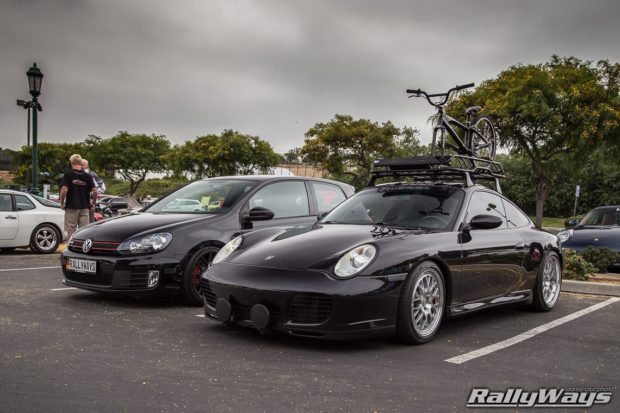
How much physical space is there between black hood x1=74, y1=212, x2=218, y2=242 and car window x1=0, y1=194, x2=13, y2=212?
20.0ft

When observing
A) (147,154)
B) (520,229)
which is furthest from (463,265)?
(147,154)

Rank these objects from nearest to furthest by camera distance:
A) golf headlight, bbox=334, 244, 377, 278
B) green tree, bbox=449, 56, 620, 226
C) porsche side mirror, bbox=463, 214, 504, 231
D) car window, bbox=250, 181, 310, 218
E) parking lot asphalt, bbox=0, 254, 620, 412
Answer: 1. parking lot asphalt, bbox=0, 254, 620, 412
2. golf headlight, bbox=334, 244, 377, 278
3. porsche side mirror, bbox=463, 214, 504, 231
4. car window, bbox=250, 181, 310, 218
5. green tree, bbox=449, 56, 620, 226

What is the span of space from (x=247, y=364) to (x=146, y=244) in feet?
8.30

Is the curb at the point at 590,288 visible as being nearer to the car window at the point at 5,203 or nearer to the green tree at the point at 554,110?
the car window at the point at 5,203

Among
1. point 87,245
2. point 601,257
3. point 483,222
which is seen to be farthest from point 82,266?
point 601,257

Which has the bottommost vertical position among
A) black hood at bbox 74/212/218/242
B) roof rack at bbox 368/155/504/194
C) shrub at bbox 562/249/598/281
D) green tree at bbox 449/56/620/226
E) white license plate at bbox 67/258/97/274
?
shrub at bbox 562/249/598/281

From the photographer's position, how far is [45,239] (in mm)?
12445

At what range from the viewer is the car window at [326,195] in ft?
26.9

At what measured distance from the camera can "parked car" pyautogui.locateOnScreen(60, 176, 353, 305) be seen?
625cm

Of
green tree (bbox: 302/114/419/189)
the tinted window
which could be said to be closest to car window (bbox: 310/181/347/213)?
the tinted window

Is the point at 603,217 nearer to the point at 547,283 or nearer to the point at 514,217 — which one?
the point at 547,283

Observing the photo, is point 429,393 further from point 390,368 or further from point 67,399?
point 67,399

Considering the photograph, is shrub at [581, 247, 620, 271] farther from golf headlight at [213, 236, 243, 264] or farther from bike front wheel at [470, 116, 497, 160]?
golf headlight at [213, 236, 243, 264]

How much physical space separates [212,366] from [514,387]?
1.92m
